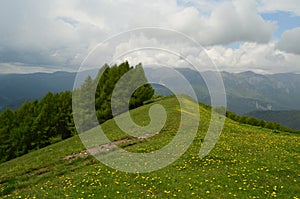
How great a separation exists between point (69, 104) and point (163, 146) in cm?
5600

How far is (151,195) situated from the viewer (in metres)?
16.1

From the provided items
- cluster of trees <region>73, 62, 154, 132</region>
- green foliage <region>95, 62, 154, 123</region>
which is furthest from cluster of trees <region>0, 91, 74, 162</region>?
green foliage <region>95, 62, 154, 123</region>

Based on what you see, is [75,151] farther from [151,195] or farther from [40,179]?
[151,195]

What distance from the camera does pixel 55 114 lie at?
254 feet

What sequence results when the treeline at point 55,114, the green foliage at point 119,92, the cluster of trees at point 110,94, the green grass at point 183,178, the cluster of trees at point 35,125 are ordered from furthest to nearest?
the cluster of trees at point 35,125
the treeline at point 55,114
the green foliage at point 119,92
the cluster of trees at point 110,94
the green grass at point 183,178

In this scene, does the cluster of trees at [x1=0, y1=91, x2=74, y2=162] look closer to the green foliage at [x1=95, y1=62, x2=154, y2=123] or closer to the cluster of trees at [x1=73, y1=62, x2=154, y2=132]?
the cluster of trees at [x1=73, y1=62, x2=154, y2=132]

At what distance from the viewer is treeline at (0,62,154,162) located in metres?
71.6

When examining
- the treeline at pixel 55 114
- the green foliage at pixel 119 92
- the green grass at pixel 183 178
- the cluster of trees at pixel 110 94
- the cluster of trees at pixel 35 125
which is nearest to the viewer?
the green grass at pixel 183 178

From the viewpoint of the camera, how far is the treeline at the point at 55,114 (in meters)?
71.6

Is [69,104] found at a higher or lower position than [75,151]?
higher

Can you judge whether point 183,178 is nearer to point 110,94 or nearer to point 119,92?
point 119,92

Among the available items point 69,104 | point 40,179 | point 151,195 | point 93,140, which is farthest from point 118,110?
point 151,195

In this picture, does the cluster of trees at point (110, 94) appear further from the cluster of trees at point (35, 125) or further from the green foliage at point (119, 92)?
the cluster of trees at point (35, 125)

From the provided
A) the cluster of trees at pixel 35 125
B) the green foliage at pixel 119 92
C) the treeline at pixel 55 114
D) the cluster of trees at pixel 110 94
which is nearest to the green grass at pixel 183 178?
the cluster of trees at pixel 110 94
